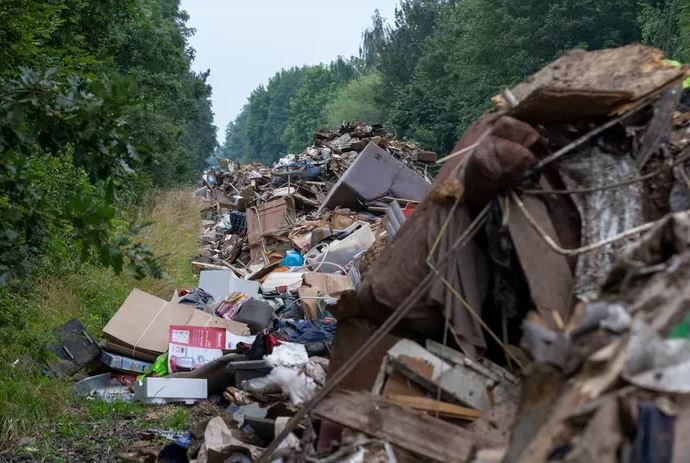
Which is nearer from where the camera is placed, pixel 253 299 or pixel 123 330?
pixel 123 330

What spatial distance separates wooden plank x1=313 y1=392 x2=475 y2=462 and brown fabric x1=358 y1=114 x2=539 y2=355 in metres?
0.44

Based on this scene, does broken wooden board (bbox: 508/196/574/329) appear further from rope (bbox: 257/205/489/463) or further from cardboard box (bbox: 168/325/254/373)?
cardboard box (bbox: 168/325/254/373)

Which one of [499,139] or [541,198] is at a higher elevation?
[499,139]

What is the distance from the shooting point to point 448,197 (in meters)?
3.92

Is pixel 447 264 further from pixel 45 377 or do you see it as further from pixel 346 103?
pixel 346 103

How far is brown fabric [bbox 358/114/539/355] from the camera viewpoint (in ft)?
11.9

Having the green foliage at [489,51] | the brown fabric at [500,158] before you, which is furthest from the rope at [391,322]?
the green foliage at [489,51]

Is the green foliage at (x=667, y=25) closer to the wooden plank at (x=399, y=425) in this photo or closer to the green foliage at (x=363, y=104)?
the wooden plank at (x=399, y=425)

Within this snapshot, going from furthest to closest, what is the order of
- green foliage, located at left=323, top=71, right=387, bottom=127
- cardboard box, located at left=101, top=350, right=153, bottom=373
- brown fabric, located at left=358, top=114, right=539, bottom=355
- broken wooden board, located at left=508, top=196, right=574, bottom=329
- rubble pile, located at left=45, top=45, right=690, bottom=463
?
green foliage, located at left=323, top=71, right=387, bottom=127 < cardboard box, located at left=101, top=350, right=153, bottom=373 < brown fabric, located at left=358, top=114, right=539, bottom=355 < broken wooden board, located at left=508, top=196, right=574, bottom=329 < rubble pile, located at left=45, top=45, right=690, bottom=463

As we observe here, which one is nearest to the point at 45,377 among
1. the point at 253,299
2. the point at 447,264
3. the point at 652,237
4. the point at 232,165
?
the point at 253,299

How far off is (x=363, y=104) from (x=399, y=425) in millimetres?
62726

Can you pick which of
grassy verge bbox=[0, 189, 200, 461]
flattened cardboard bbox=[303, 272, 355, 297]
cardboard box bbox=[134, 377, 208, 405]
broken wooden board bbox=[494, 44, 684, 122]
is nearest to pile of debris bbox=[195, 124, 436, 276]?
flattened cardboard bbox=[303, 272, 355, 297]

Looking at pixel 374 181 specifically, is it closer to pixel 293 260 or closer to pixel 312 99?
pixel 293 260

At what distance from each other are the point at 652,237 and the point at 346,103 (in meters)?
67.2
